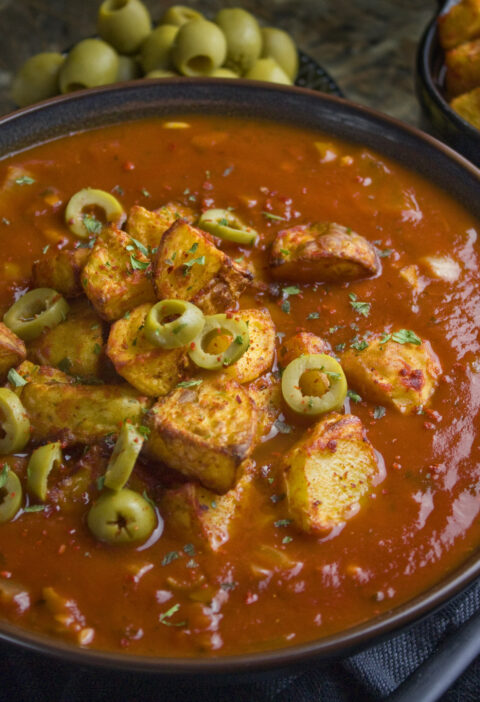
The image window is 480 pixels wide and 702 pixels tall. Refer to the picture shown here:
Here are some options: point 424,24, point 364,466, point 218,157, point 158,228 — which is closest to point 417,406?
point 364,466

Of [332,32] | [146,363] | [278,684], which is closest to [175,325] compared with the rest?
[146,363]

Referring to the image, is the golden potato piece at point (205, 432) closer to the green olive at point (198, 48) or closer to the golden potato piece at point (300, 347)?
the golden potato piece at point (300, 347)

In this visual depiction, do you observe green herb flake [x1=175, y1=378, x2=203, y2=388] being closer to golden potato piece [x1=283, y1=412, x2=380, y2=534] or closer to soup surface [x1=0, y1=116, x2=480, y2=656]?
soup surface [x1=0, y1=116, x2=480, y2=656]

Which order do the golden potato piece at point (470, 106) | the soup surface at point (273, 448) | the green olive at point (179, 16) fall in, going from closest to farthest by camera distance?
1. the soup surface at point (273, 448)
2. the golden potato piece at point (470, 106)
3. the green olive at point (179, 16)

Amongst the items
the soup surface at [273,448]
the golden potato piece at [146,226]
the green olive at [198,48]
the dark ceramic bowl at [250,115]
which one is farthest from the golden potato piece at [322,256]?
the green olive at [198,48]

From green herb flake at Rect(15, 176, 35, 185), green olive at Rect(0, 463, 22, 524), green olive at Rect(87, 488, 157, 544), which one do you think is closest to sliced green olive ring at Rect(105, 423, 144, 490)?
green olive at Rect(87, 488, 157, 544)

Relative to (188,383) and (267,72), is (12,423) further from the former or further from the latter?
(267,72)

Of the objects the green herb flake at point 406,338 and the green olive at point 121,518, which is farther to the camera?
the green herb flake at point 406,338
